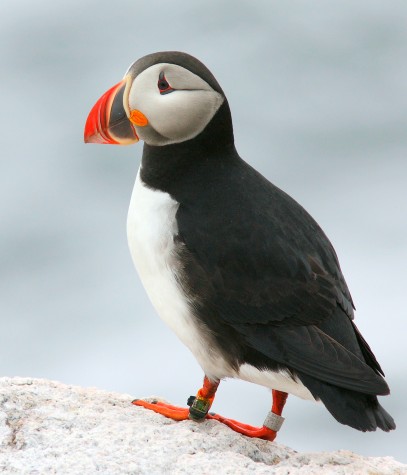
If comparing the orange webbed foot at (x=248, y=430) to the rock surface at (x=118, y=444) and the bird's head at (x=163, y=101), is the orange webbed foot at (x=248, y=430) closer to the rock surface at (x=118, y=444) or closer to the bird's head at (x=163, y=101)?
the rock surface at (x=118, y=444)

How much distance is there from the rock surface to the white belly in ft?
0.87

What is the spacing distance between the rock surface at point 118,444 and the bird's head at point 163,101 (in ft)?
4.01

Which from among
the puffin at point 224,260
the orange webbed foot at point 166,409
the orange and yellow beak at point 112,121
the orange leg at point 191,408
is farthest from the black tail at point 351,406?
the orange and yellow beak at point 112,121

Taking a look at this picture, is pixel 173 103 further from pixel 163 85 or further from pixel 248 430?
pixel 248 430

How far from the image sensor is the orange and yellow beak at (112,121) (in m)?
5.55

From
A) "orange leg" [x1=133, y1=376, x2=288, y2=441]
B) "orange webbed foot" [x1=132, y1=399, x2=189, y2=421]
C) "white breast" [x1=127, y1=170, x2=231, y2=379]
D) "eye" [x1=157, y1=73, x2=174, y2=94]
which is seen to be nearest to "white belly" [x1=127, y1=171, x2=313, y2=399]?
"white breast" [x1=127, y1=170, x2=231, y2=379]

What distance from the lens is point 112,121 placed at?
5609mm

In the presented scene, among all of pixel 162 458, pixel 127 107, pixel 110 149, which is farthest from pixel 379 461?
pixel 110 149

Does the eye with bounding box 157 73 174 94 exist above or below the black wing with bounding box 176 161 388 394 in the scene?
above

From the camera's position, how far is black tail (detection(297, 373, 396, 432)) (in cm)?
505

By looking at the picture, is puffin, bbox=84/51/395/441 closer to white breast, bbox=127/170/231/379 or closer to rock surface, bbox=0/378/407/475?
white breast, bbox=127/170/231/379

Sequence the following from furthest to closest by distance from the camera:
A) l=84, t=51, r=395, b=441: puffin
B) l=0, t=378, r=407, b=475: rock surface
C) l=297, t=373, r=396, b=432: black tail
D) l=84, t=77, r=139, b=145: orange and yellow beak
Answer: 1. l=84, t=77, r=139, b=145: orange and yellow beak
2. l=84, t=51, r=395, b=441: puffin
3. l=297, t=373, r=396, b=432: black tail
4. l=0, t=378, r=407, b=475: rock surface

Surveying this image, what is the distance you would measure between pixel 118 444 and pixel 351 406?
1.04 m

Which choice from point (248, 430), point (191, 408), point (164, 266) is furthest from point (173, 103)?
point (248, 430)
